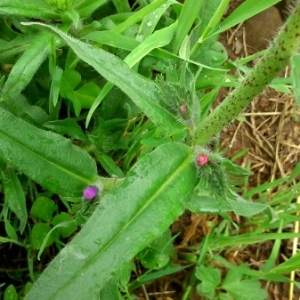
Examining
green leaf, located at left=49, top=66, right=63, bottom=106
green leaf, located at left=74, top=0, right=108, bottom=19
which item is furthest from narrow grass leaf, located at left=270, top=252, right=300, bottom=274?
green leaf, located at left=74, top=0, right=108, bottom=19

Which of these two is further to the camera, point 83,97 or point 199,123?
point 83,97

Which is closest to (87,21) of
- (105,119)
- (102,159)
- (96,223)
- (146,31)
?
(146,31)

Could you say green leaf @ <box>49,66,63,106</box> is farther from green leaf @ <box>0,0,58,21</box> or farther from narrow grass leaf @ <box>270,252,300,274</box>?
narrow grass leaf @ <box>270,252,300,274</box>

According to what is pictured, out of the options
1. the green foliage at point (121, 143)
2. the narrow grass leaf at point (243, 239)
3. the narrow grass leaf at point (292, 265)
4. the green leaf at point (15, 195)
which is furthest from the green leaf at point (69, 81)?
the narrow grass leaf at point (292, 265)

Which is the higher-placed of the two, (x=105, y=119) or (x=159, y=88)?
(x=159, y=88)

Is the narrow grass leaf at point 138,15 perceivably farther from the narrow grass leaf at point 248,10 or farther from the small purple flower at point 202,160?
the small purple flower at point 202,160

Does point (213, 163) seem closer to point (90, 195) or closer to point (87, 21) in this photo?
point (90, 195)
